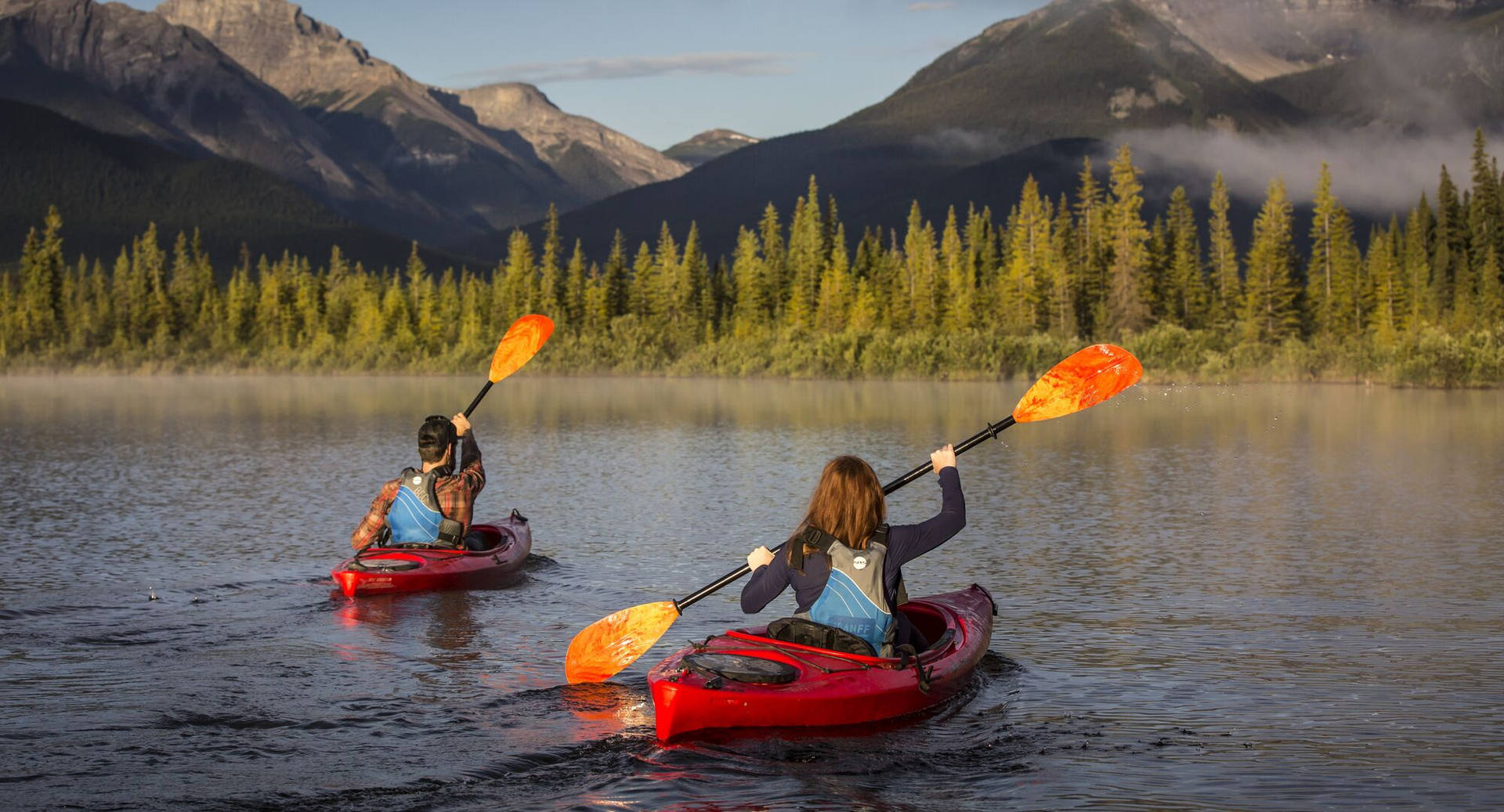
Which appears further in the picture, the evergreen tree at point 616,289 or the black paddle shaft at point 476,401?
the evergreen tree at point 616,289

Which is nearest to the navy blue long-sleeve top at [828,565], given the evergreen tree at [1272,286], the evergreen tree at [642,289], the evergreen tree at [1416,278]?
the evergreen tree at [1416,278]

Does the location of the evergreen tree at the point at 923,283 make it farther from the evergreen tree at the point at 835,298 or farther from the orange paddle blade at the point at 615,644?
the orange paddle blade at the point at 615,644

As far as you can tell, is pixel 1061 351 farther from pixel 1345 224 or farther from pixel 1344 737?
pixel 1344 737

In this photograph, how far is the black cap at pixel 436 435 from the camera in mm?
15523

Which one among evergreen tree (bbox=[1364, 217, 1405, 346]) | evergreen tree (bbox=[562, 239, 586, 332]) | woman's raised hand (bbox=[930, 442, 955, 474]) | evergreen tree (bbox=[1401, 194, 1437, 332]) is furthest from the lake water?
evergreen tree (bbox=[562, 239, 586, 332])

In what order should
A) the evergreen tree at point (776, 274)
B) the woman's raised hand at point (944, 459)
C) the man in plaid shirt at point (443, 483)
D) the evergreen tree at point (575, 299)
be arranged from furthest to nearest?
the evergreen tree at point (575, 299)
the evergreen tree at point (776, 274)
the man in plaid shirt at point (443, 483)
the woman's raised hand at point (944, 459)

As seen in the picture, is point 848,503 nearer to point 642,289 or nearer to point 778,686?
point 778,686

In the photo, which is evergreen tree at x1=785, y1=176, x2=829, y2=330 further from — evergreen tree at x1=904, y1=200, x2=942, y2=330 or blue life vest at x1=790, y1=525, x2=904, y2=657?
blue life vest at x1=790, y1=525, x2=904, y2=657

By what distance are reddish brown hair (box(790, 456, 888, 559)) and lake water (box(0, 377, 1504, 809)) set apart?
4.81 ft

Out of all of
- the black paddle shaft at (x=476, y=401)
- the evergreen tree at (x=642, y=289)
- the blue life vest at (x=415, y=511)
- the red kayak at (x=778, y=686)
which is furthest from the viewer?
the evergreen tree at (x=642, y=289)

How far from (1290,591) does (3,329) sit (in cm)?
12526

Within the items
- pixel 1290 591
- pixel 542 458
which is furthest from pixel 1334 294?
pixel 1290 591

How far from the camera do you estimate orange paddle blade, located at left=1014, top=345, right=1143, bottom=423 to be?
44.7 feet

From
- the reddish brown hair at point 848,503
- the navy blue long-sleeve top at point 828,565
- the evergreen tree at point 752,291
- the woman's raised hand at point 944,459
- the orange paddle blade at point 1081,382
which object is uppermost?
the evergreen tree at point 752,291
